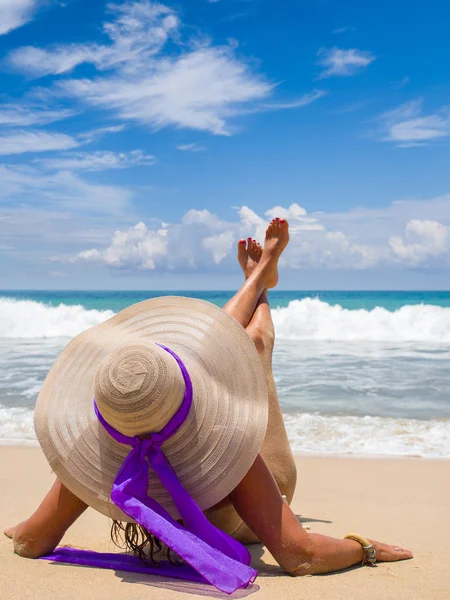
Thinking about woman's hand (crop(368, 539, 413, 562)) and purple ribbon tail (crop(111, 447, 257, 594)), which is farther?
Result: woman's hand (crop(368, 539, 413, 562))

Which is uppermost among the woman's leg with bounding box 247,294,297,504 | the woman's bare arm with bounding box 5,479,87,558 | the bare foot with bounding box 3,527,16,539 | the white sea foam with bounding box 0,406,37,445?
the woman's leg with bounding box 247,294,297,504

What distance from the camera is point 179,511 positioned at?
226 centimetres

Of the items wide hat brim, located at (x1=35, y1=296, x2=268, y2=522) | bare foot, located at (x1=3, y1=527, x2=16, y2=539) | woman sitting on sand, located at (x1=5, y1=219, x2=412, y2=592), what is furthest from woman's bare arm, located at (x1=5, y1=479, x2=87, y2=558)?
bare foot, located at (x1=3, y1=527, x2=16, y2=539)

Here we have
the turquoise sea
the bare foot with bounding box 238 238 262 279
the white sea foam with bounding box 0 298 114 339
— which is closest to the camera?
the bare foot with bounding box 238 238 262 279

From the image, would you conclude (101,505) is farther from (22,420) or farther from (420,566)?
(22,420)

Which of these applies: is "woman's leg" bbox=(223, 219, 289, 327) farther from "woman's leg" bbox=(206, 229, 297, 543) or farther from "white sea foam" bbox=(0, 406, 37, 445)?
"white sea foam" bbox=(0, 406, 37, 445)

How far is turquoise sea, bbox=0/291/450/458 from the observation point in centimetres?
566

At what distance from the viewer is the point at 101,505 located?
7.79ft

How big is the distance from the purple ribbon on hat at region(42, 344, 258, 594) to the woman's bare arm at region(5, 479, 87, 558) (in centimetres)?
43

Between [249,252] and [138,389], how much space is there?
2.66 meters

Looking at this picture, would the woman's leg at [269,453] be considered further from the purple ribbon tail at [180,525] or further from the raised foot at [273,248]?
the raised foot at [273,248]

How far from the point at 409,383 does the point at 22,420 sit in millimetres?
5295

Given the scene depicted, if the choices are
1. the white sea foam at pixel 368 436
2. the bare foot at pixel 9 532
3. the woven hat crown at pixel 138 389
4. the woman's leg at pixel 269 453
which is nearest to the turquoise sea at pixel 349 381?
the white sea foam at pixel 368 436

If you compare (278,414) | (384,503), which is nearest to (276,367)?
(384,503)
